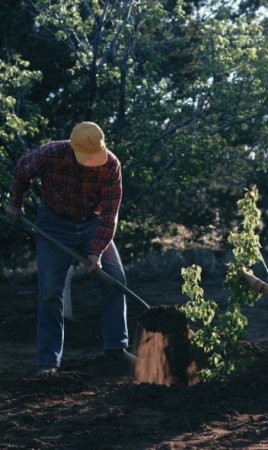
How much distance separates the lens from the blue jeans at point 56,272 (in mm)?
8406

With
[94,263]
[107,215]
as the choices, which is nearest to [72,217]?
[107,215]

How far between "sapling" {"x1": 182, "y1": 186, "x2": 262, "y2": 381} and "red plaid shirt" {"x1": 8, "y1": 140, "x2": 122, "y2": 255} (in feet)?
2.48

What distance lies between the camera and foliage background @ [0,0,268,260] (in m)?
11.1

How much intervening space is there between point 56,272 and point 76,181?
0.66m

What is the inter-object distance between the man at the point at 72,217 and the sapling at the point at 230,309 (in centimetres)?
76

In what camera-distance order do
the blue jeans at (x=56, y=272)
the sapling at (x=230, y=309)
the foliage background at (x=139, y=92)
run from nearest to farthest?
the sapling at (x=230, y=309) < the blue jeans at (x=56, y=272) < the foliage background at (x=139, y=92)

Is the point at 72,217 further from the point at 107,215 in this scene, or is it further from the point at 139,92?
the point at 139,92

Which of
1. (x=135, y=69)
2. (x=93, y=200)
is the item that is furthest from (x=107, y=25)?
(x=93, y=200)

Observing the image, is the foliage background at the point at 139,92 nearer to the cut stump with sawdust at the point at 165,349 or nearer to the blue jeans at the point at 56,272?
the blue jeans at the point at 56,272

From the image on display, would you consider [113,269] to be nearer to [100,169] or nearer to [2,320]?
[100,169]

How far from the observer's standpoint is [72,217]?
8430mm

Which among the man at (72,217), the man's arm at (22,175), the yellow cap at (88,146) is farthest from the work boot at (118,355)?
the yellow cap at (88,146)

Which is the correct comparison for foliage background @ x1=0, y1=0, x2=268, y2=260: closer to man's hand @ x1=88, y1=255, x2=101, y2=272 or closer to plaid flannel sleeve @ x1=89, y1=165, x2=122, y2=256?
plaid flannel sleeve @ x1=89, y1=165, x2=122, y2=256

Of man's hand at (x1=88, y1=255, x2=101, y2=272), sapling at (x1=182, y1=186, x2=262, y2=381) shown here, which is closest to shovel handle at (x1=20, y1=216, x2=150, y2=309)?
man's hand at (x1=88, y1=255, x2=101, y2=272)
